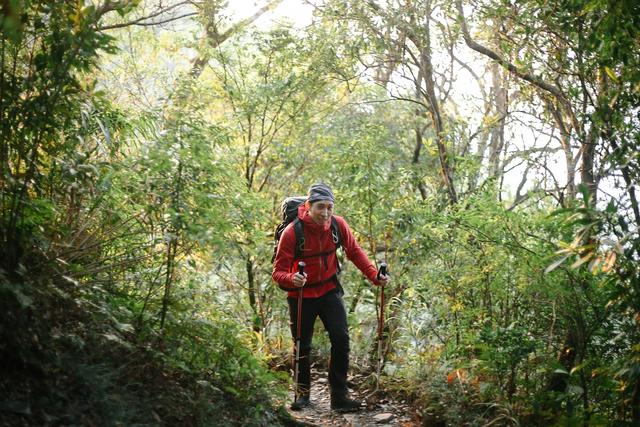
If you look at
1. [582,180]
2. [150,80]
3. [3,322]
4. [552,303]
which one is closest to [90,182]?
[3,322]

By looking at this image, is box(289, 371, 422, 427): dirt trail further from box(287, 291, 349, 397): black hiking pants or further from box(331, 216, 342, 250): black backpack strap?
box(331, 216, 342, 250): black backpack strap

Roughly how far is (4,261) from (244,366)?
2.22m

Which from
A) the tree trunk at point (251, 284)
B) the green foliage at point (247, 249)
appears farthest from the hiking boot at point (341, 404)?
the tree trunk at point (251, 284)

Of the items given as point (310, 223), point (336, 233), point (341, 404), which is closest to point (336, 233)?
point (336, 233)

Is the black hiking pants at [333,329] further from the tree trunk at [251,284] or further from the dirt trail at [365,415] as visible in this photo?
the tree trunk at [251,284]

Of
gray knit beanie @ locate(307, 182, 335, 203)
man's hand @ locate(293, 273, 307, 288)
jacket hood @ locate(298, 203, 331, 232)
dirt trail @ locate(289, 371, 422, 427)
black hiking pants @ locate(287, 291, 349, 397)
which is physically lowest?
dirt trail @ locate(289, 371, 422, 427)

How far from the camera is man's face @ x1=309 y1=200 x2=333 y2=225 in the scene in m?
7.16

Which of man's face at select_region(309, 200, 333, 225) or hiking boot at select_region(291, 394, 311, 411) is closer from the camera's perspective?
man's face at select_region(309, 200, 333, 225)

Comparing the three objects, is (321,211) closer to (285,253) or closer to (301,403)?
(285,253)

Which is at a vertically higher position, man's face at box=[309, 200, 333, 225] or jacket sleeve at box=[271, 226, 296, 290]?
man's face at box=[309, 200, 333, 225]

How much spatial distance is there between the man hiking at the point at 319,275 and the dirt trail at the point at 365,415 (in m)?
0.13

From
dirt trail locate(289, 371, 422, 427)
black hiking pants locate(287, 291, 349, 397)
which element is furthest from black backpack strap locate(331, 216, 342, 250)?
dirt trail locate(289, 371, 422, 427)

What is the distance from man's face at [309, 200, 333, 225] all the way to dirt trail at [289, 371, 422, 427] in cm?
193

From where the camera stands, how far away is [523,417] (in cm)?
573
